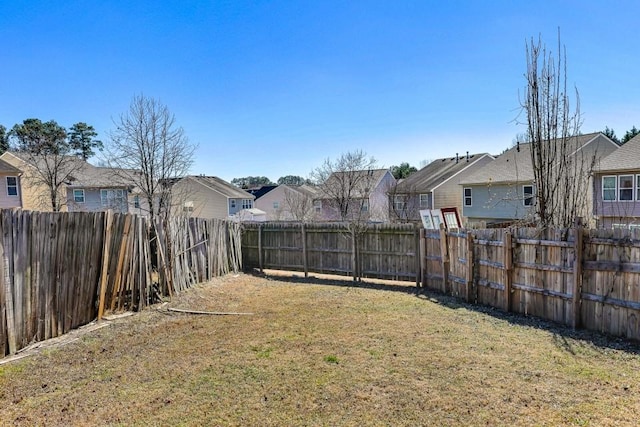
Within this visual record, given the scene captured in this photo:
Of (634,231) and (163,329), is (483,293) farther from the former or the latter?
(163,329)

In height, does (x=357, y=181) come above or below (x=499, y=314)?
above

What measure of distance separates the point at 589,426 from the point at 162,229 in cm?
810

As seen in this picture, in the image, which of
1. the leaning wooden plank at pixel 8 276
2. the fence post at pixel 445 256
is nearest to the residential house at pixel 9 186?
the leaning wooden plank at pixel 8 276

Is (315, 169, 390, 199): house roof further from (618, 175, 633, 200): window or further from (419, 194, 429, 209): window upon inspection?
(618, 175, 633, 200): window

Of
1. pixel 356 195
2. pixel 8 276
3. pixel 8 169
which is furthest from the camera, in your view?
pixel 356 195

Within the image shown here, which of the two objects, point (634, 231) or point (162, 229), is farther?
point (162, 229)

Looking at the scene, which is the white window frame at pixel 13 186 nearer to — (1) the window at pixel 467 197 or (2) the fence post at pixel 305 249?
(2) the fence post at pixel 305 249

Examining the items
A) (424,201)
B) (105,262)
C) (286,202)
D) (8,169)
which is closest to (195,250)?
(105,262)

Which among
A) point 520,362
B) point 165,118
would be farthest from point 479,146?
point 520,362

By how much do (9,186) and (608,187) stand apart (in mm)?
34527

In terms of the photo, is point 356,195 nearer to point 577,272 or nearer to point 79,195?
point 79,195

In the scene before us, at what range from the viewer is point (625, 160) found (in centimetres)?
1800

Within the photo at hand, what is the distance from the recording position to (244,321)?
270 inches

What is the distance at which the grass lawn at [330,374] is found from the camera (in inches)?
137
